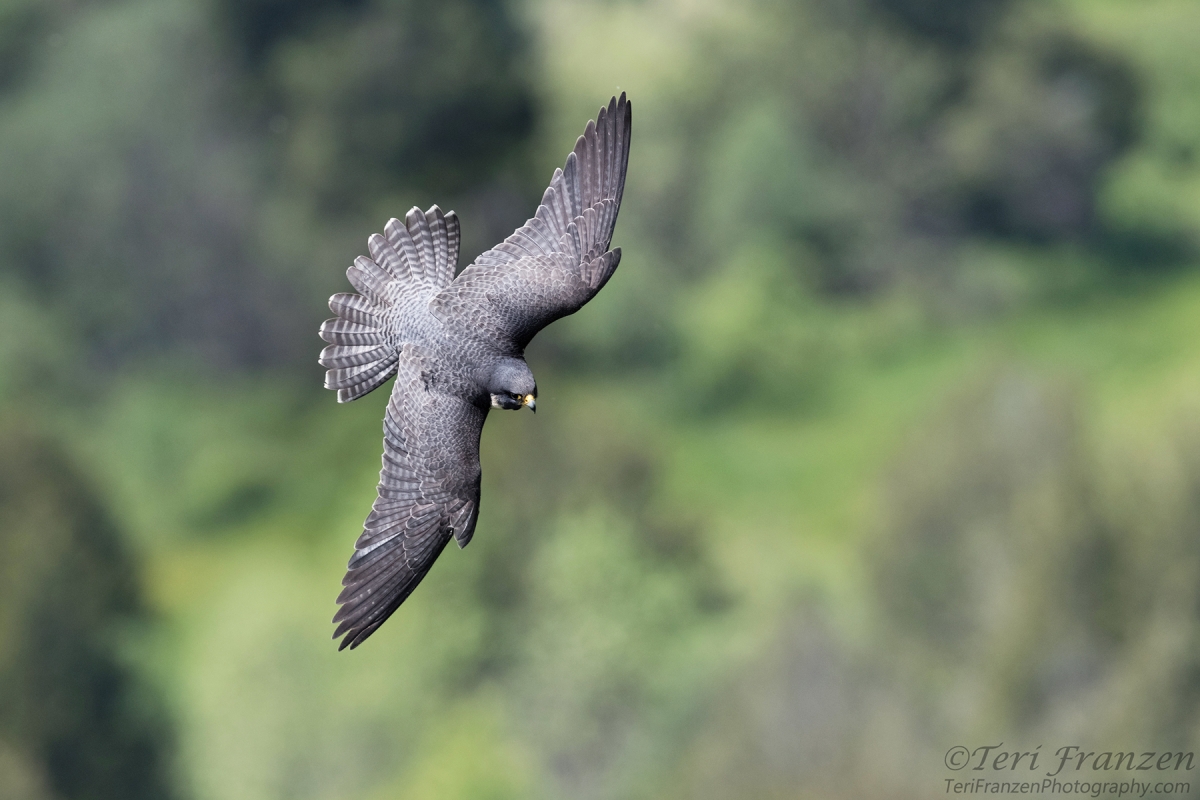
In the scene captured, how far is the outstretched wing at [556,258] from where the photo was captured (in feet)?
51.3

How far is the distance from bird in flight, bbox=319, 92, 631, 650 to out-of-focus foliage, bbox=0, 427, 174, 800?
52157mm

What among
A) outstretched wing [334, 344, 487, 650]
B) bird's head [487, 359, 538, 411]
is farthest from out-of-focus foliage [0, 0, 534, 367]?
bird's head [487, 359, 538, 411]

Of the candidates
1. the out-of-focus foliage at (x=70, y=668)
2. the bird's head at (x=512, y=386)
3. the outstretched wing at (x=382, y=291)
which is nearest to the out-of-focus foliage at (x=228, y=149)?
the out-of-focus foliage at (x=70, y=668)

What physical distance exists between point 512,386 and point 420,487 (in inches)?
56.9

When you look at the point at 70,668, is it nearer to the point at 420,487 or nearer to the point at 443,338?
the point at 420,487

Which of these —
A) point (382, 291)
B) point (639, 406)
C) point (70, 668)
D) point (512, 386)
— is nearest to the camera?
point (512, 386)

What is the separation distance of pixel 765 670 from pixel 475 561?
1622cm

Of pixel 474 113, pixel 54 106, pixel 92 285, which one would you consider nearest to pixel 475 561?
pixel 474 113

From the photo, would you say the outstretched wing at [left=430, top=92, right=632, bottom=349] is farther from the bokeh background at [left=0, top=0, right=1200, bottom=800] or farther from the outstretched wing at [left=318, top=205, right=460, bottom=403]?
the bokeh background at [left=0, top=0, right=1200, bottom=800]

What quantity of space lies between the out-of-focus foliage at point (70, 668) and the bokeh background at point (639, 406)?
16cm

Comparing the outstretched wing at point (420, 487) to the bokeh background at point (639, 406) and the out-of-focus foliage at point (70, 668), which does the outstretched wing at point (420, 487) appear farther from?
the out-of-focus foliage at point (70, 668)

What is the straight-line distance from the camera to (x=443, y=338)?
615 inches

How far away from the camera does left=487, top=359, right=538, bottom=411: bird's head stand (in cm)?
1484

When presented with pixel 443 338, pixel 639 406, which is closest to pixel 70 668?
pixel 639 406
